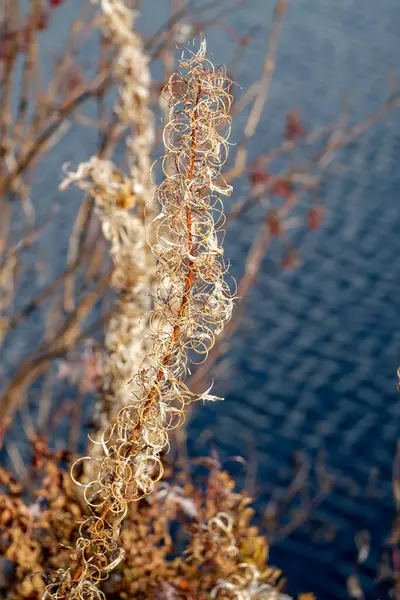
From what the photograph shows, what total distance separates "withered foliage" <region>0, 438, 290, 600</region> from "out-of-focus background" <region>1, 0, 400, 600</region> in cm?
147

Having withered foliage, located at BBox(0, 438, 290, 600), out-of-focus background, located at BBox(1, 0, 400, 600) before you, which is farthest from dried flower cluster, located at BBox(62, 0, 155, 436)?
out-of-focus background, located at BBox(1, 0, 400, 600)

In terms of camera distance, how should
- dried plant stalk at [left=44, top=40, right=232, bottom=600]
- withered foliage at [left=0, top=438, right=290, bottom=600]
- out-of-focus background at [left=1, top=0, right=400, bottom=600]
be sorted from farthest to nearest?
out-of-focus background at [left=1, top=0, right=400, bottom=600]
withered foliage at [left=0, top=438, right=290, bottom=600]
dried plant stalk at [left=44, top=40, right=232, bottom=600]

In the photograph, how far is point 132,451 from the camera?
44 centimetres

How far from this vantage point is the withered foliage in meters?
0.61

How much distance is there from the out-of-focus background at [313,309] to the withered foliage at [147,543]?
147 centimetres

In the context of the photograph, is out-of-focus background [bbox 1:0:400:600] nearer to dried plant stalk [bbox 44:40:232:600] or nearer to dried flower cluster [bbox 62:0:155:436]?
dried flower cluster [bbox 62:0:155:436]

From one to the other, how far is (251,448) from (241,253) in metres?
1.05

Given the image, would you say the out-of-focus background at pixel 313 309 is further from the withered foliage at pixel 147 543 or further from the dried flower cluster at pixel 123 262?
the withered foliage at pixel 147 543

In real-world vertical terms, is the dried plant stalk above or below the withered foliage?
above

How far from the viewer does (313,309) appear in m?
3.44

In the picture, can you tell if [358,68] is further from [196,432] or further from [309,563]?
[309,563]

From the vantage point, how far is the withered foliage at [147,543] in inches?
24.0

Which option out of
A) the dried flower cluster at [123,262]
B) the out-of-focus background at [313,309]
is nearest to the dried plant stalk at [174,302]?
the dried flower cluster at [123,262]

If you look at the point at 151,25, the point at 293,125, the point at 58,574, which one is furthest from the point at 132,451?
the point at 151,25
